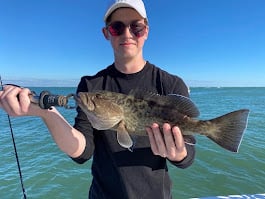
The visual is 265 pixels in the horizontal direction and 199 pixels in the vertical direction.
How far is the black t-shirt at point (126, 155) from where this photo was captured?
247 cm

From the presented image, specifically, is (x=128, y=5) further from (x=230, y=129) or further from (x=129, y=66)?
(x=230, y=129)

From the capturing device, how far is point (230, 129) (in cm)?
211

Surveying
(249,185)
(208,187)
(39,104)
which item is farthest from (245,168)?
(39,104)

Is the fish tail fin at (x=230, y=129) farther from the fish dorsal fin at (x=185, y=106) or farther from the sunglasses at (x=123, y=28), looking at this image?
the sunglasses at (x=123, y=28)

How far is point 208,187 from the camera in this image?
7926 millimetres

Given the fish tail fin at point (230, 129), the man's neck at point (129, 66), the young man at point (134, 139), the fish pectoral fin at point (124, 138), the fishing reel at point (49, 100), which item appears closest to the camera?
the fishing reel at point (49, 100)

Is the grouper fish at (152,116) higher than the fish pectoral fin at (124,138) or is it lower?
higher

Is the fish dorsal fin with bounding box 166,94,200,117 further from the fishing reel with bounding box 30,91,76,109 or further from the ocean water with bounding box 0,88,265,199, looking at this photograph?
the ocean water with bounding box 0,88,265,199

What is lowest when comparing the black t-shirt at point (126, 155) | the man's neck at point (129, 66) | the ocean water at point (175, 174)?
the ocean water at point (175, 174)

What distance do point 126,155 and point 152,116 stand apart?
0.52 metres

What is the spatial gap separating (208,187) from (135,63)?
6309mm

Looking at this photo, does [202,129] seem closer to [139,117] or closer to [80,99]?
[139,117]

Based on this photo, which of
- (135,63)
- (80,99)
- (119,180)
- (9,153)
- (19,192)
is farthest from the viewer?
(9,153)

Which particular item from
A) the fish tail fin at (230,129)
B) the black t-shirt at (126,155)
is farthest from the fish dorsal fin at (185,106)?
the black t-shirt at (126,155)
